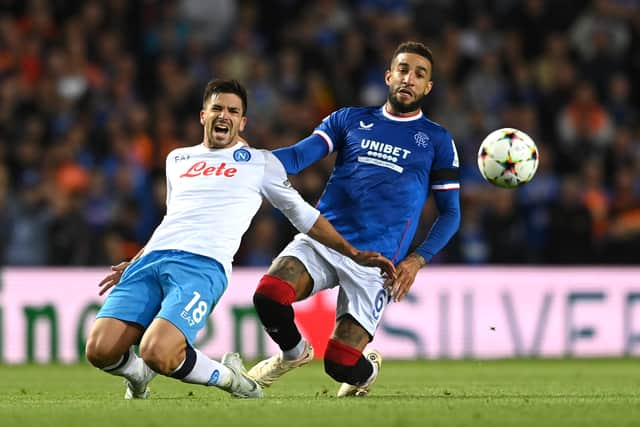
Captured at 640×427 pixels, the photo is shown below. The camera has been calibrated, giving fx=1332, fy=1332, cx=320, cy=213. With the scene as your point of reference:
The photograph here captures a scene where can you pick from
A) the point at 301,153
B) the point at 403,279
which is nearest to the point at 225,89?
the point at 301,153

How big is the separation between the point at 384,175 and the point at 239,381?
1.63 metres

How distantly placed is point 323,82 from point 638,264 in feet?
14.1

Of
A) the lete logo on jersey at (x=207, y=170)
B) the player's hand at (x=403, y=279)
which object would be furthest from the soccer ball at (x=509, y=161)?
the lete logo on jersey at (x=207, y=170)

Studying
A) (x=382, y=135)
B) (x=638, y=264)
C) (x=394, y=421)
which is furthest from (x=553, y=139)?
(x=394, y=421)

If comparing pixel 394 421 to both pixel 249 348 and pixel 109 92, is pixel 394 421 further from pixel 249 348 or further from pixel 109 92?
pixel 109 92

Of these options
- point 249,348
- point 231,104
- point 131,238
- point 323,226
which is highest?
point 231,104

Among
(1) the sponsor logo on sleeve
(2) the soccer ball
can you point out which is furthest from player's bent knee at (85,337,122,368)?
(2) the soccer ball

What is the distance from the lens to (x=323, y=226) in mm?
7691

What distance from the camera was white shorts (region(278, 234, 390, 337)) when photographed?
827cm

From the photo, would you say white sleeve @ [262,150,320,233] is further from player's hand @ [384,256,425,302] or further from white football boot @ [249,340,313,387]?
white football boot @ [249,340,313,387]

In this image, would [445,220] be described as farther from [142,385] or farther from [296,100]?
[296,100]

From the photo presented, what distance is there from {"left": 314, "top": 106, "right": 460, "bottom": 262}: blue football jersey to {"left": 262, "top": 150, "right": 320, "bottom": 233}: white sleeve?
649mm

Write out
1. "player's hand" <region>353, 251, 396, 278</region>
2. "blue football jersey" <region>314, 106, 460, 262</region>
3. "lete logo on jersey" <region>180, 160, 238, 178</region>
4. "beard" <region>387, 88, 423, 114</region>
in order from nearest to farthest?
1. "player's hand" <region>353, 251, 396, 278</region>
2. "lete logo on jersey" <region>180, 160, 238, 178</region>
3. "blue football jersey" <region>314, 106, 460, 262</region>
4. "beard" <region>387, 88, 423, 114</region>

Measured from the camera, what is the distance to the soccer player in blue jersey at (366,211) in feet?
26.9
